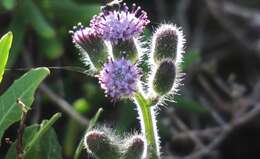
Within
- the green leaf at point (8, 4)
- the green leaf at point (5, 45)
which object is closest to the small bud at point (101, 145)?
the green leaf at point (5, 45)

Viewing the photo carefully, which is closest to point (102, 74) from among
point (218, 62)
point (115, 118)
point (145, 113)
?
point (145, 113)

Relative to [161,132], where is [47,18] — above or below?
above

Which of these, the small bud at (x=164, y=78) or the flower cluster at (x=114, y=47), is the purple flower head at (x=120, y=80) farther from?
the small bud at (x=164, y=78)

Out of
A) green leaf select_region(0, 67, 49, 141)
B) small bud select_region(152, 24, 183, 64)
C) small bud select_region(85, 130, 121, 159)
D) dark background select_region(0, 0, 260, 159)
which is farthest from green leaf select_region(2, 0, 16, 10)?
small bud select_region(85, 130, 121, 159)

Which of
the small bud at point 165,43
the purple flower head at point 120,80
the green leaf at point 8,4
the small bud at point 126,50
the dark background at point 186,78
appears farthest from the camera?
the dark background at point 186,78

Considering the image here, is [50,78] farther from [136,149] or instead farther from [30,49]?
[136,149]

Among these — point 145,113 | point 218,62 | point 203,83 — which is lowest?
point 145,113
